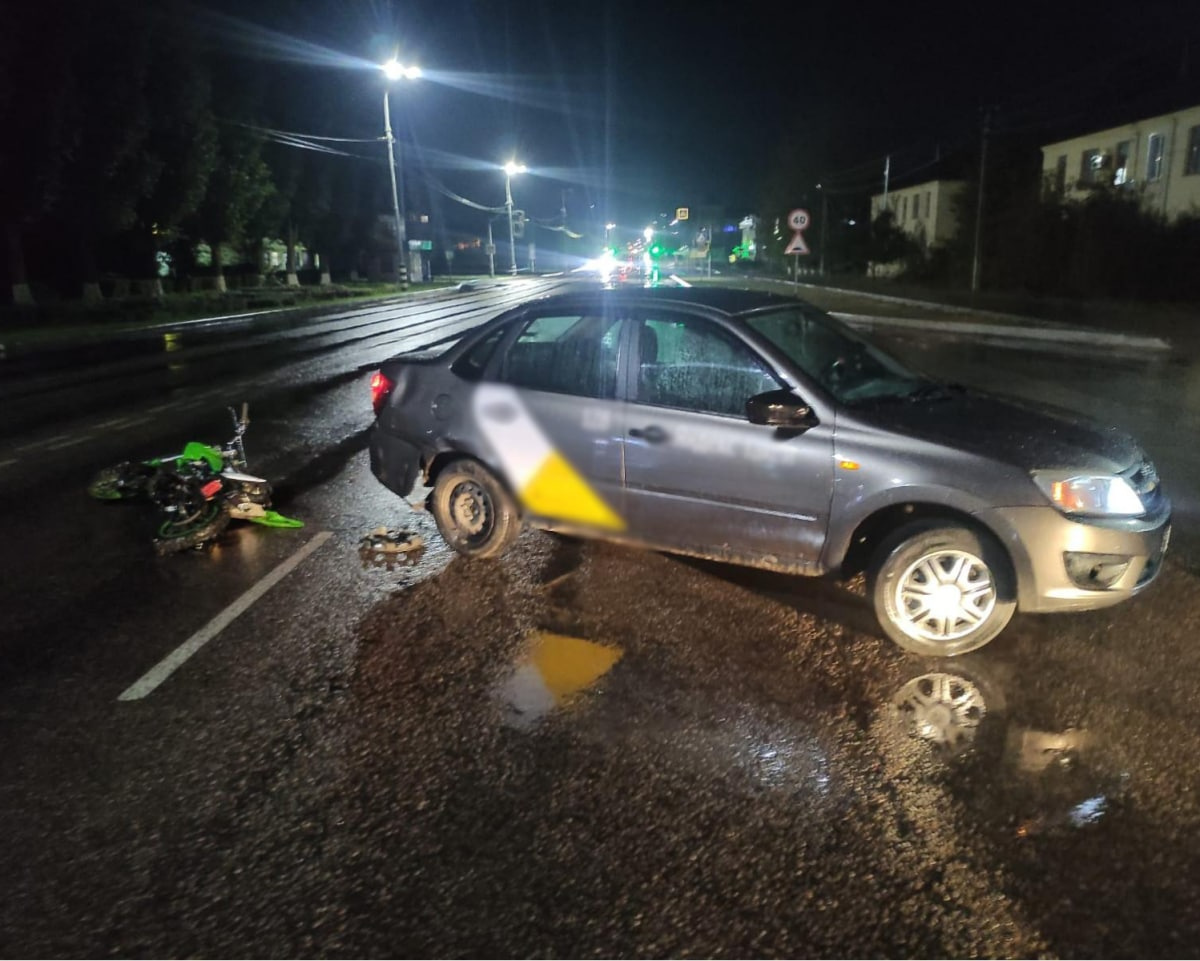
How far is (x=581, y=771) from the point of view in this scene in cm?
366

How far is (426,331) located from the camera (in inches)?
941

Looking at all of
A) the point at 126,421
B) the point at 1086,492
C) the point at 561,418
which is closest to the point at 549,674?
the point at 561,418

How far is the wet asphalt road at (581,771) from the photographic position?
113 inches

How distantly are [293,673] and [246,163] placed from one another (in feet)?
146

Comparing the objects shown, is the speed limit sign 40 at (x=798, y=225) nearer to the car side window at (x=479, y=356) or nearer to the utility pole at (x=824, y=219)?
the car side window at (x=479, y=356)

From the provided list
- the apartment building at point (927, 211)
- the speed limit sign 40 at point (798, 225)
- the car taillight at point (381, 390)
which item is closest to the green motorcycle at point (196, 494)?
the car taillight at point (381, 390)

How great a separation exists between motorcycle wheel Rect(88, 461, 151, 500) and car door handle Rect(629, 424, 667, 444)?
448 centimetres

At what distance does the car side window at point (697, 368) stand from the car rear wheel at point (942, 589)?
105cm

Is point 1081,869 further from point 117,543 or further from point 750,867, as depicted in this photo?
point 117,543

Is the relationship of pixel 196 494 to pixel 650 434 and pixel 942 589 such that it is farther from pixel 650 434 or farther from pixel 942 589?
pixel 942 589

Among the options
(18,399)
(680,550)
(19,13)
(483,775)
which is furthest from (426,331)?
(483,775)

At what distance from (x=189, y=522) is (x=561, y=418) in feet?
9.32

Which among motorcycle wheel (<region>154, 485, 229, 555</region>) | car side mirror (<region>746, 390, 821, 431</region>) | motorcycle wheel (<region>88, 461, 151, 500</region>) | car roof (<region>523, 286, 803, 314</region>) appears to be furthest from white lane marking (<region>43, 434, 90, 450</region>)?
car side mirror (<region>746, 390, 821, 431</region>)

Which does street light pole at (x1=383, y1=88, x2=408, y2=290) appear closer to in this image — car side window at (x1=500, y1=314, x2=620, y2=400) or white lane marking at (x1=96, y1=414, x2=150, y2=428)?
white lane marking at (x1=96, y1=414, x2=150, y2=428)
